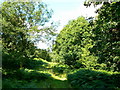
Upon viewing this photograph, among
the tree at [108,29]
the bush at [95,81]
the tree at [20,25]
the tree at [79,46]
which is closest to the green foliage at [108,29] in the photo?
the tree at [108,29]

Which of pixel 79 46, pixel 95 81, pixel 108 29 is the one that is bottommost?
pixel 95 81

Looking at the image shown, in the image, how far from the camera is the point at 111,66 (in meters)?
10.6

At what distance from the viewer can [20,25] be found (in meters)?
12.3

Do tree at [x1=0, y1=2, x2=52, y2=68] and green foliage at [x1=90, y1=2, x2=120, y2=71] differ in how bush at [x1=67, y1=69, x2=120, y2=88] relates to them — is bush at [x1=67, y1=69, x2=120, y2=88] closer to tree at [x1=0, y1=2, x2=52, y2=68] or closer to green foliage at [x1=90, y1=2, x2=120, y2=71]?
green foliage at [x1=90, y1=2, x2=120, y2=71]

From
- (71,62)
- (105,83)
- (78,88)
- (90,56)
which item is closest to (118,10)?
(105,83)

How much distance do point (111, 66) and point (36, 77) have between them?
6.30 m

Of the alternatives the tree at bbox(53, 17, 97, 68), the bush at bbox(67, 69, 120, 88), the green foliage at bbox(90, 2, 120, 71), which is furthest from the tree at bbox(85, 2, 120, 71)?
the tree at bbox(53, 17, 97, 68)

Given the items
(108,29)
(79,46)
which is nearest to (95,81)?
(108,29)

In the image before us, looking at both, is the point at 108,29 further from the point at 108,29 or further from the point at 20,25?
the point at 20,25

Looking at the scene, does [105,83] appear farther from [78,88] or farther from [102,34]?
[102,34]

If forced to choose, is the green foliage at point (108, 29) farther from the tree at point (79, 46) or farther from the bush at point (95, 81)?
the tree at point (79, 46)

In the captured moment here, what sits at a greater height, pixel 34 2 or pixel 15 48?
pixel 34 2

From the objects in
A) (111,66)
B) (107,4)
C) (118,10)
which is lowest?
(111,66)

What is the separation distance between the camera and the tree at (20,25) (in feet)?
37.8
